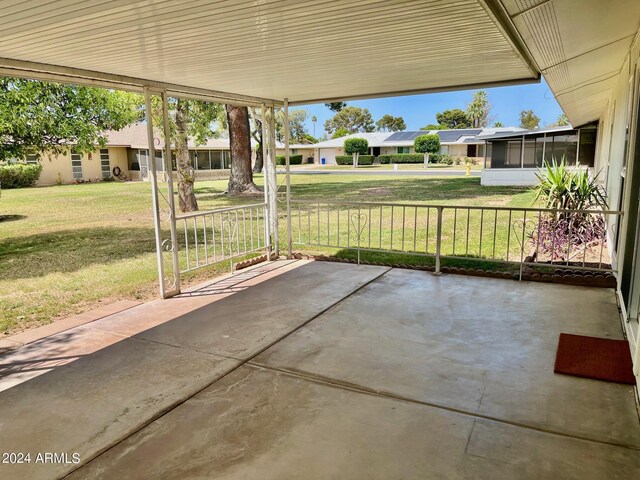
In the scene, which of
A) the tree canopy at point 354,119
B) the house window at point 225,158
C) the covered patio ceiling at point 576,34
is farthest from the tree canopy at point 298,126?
the covered patio ceiling at point 576,34

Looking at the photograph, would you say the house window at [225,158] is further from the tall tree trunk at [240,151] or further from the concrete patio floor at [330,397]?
the concrete patio floor at [330,397]

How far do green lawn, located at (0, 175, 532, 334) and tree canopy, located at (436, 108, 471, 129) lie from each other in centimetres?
3791

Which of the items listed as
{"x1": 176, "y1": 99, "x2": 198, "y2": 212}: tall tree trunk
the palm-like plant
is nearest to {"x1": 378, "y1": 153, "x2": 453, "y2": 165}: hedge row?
{"x1": 176, "y1": 99, "x2": 198, "y2": 212}: tall tree trunk

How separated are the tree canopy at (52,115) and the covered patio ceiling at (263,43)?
4362 millimetres

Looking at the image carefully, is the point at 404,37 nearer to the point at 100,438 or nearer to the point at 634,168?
the point at 634,168

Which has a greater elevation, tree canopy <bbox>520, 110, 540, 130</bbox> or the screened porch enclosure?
tree canopy <bbox>520, 110, 540, 130</bbox>

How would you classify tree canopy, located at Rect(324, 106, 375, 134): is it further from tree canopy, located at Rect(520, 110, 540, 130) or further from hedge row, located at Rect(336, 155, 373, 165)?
hedge row, located at Rect(336, 155, 373, 165)

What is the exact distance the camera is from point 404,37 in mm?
3324

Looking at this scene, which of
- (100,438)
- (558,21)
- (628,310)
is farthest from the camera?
(628,310)

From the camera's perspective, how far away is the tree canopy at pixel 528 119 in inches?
1955

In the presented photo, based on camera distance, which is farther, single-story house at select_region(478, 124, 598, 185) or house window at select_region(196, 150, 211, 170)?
house window at select_region(196, 150, 211, 170)

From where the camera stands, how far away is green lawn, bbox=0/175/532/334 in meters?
5.30

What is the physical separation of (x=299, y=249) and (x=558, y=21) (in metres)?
5.39

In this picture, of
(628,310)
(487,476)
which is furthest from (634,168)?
(487,476)
